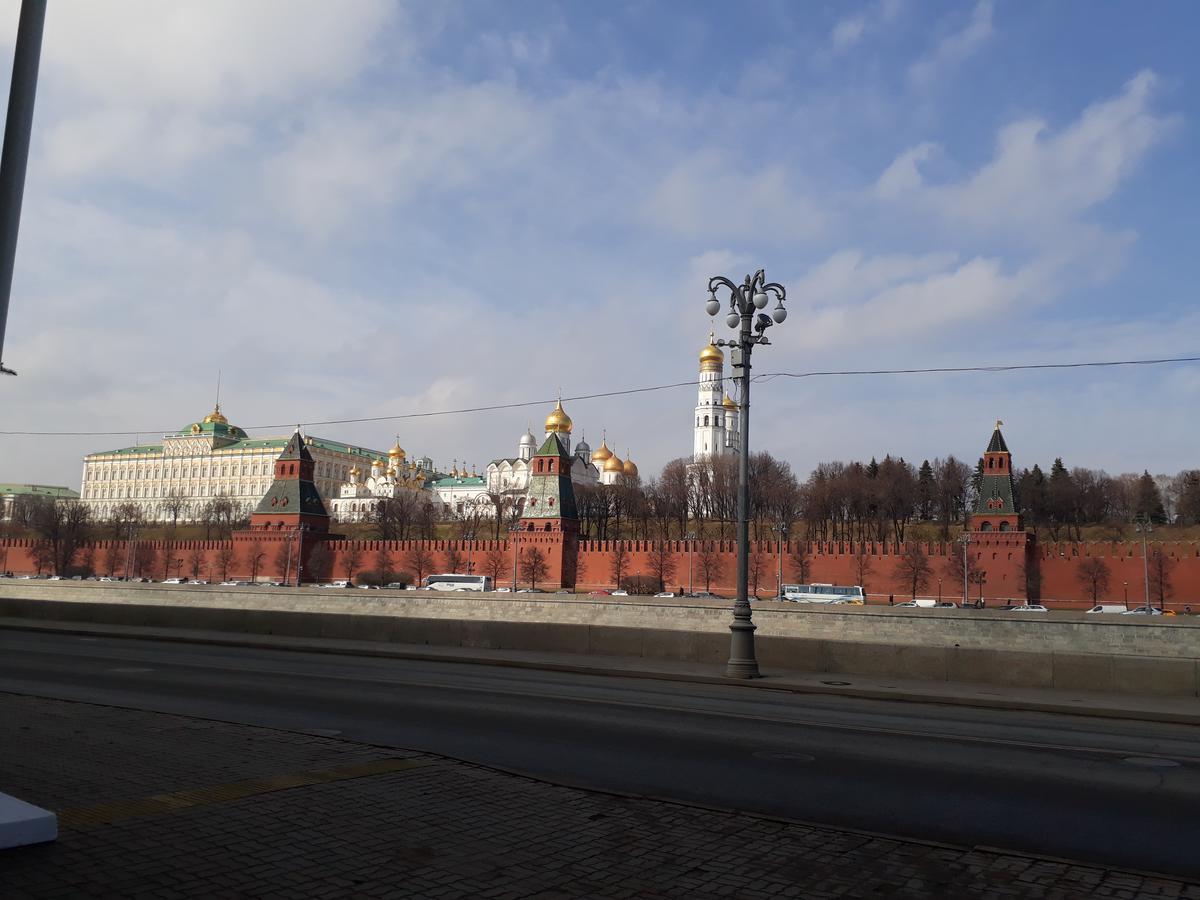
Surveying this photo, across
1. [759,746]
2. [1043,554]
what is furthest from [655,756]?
[1043,554]

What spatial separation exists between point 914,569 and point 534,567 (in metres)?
27.6

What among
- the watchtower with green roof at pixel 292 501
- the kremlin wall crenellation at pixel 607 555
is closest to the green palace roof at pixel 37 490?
the kremlin wall crenellation at pixel 607 555

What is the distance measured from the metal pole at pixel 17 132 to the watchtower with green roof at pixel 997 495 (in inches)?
2599

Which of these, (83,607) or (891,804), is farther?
(83,607)

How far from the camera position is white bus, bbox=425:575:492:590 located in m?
68.9

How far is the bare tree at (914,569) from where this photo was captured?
207ft

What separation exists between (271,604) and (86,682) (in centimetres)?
1790

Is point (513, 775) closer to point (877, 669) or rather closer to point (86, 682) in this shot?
point (86, 682)

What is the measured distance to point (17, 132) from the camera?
586cm

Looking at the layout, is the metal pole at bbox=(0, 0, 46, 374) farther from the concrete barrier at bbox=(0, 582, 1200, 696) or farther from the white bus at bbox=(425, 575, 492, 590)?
the white bus at bbox=(425, 575, 492, 590)

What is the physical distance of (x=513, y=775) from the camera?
766 cm

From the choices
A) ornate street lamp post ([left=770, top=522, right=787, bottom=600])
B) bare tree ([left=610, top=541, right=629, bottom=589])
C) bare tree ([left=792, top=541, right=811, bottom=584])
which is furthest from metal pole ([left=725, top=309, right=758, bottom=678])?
bare tree ([left=610, top=541, right=629, bottom=589])

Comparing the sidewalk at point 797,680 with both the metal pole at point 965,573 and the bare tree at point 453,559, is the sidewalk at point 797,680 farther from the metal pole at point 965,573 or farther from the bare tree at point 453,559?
the bare tree at point 453,559

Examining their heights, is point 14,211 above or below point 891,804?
above
